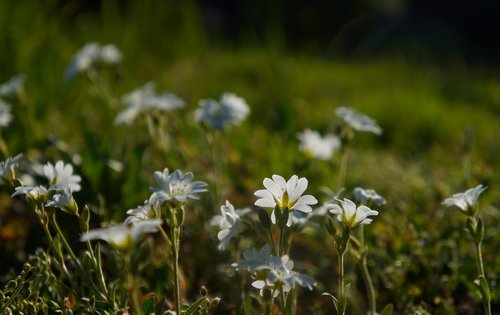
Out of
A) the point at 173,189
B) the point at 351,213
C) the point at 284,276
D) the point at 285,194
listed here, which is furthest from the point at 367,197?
the point at 173,189

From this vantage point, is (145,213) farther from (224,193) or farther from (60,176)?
(224,193)

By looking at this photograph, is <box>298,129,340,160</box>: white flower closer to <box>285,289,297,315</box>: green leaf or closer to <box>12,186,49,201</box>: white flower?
<box>285,289,297,315</box>: green leaf

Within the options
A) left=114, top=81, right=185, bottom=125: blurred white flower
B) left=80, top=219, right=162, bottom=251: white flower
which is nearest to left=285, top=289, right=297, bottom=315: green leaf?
left=80, top=219, right=162, bottom=251: white flower

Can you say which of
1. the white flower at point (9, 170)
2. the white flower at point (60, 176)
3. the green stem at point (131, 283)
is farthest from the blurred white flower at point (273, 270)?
the white flower at point (9, 170)

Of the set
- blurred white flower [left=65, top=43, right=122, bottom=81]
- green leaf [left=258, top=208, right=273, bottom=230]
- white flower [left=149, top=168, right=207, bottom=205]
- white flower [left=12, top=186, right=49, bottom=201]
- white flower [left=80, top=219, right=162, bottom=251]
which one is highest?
white flower [left=80, top=219, right=162, bottom=251]

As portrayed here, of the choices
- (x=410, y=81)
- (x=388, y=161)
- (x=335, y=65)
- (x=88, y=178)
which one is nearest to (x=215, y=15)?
(x=335, y=65)

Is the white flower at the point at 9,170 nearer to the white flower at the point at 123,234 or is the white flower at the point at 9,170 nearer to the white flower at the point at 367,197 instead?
the white flower at the point at 123,234

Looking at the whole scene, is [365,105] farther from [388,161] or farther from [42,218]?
[42,218]
